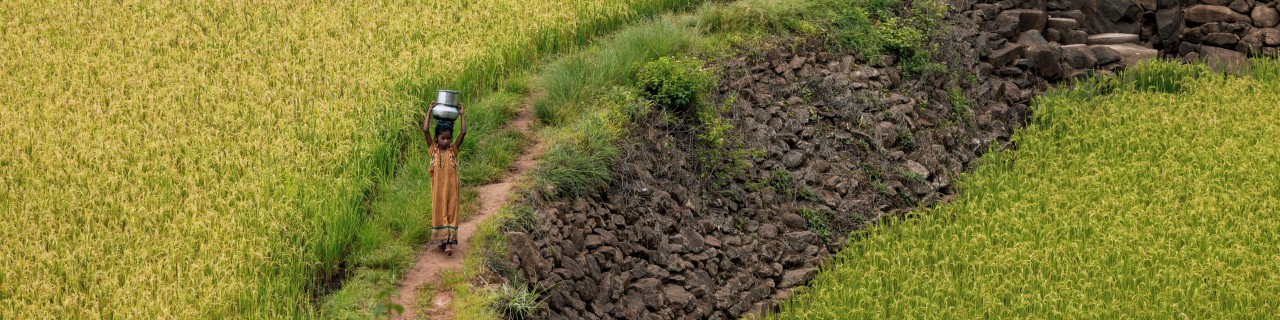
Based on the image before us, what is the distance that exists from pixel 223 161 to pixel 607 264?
2920 mm

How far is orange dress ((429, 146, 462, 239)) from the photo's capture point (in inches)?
384

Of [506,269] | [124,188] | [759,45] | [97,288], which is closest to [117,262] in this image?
[97,288]

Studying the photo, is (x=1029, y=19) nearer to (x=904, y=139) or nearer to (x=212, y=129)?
(x=904, y=139)

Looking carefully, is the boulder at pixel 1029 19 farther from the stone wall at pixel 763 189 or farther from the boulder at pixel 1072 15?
the stone wall at pixel 763 189

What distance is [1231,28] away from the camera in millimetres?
17719

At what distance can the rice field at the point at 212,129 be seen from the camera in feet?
30.0

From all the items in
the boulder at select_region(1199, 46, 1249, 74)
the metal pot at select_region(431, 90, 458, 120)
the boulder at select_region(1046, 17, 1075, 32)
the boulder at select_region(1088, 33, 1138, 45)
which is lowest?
the boulder at select_region(1199, 46, 1249, 74)

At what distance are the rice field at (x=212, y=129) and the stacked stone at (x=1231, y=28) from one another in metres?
6.69

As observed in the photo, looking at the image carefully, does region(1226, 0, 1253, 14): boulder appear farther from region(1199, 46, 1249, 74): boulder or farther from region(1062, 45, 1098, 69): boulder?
region(1062, 45, 1098, 69): boulder

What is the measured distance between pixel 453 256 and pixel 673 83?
10.5 ft

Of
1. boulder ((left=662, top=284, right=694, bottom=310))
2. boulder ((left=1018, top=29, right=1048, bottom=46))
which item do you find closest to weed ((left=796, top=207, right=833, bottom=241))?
boulder ((left=662, top=284, right=694, bottom=310))

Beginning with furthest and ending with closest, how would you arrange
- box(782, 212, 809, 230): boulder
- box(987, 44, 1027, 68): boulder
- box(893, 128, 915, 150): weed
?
box(987, 44, 1027, 68): boulder → box(893, 128, 915, 150): weed → box(782, 212, 809, 230): boulder

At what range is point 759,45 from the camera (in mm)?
14414

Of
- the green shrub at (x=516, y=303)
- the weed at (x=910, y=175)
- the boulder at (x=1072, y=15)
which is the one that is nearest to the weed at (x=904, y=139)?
the weed at (x=910, y=175)
